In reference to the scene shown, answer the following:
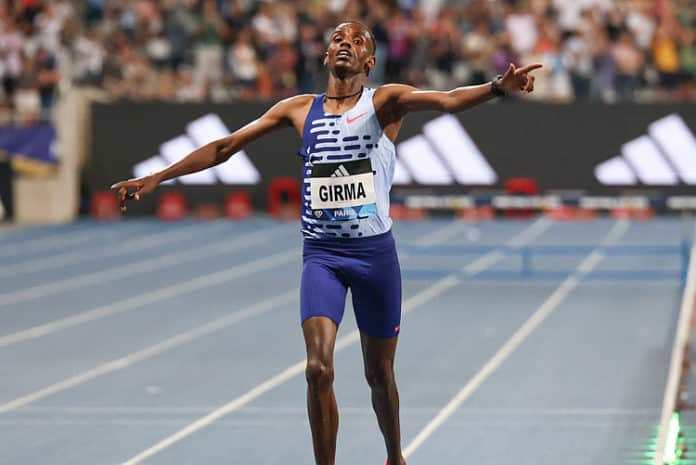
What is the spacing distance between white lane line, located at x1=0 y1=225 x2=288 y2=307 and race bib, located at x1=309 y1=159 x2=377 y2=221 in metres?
9.48

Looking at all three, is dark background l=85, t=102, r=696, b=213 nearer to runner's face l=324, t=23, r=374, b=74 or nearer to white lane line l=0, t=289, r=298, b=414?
white lane line l=0, t=289, r=298, b=414

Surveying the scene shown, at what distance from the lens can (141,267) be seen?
18.9 m

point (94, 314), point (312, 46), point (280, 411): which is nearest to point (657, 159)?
point (312, 46)

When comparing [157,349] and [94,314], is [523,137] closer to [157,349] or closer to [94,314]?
[94,314]

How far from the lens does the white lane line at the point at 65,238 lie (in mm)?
21203

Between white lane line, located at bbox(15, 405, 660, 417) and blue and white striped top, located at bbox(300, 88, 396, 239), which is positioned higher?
blue and white striped top, located at bbox(300, 88, 396, 239)

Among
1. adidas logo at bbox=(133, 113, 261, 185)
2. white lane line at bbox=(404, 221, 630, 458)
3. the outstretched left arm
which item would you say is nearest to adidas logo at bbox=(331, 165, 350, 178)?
the outstretched left arm

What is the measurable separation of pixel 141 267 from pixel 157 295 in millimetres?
2906

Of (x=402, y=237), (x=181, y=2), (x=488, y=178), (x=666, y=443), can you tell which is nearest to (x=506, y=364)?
(x=666, y=443)

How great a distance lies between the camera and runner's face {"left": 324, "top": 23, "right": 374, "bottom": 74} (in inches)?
255

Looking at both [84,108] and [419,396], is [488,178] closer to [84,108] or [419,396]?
[84,108]

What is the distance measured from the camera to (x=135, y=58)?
2703 centimetres

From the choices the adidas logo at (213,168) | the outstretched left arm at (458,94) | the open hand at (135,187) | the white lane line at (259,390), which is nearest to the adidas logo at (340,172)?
the outstretched left arm at (458,94)

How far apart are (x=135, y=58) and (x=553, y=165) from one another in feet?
25.3
